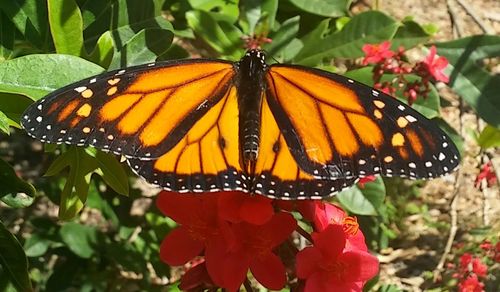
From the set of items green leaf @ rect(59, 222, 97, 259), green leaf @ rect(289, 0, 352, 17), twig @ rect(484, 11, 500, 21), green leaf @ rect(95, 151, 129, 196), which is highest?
green leaf @ rect(95, 151, 129, 196)

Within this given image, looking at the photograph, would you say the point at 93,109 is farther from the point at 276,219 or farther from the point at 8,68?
the point at 276,219

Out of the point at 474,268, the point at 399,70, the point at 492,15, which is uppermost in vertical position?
the point at 399,70

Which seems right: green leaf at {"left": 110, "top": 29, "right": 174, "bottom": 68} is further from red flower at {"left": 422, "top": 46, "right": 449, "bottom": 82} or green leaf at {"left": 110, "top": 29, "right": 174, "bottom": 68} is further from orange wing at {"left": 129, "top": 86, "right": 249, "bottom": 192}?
red flower at {"left": 422, "top": 46, "right": 449, "bottom": 82}

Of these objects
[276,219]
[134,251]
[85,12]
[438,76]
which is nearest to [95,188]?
[134,251]

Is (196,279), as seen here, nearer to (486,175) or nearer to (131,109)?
(131,109)

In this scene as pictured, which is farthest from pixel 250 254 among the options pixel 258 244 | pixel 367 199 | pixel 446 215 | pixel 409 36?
pixel 446 215

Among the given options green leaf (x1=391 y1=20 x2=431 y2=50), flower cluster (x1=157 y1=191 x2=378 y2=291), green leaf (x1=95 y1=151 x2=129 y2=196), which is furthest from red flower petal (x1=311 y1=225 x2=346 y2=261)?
green leaf (x1=391 y1=20 x2=431 y2=50)
